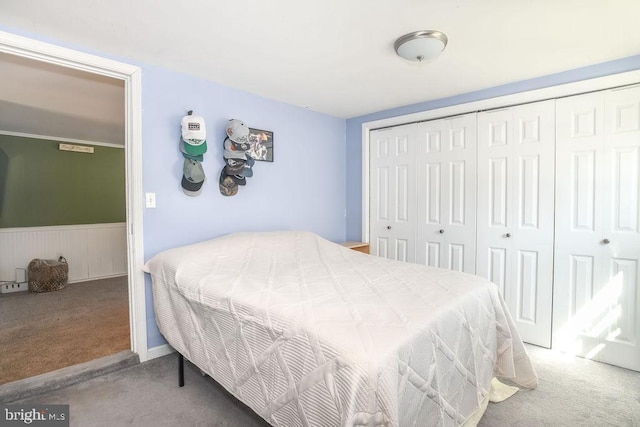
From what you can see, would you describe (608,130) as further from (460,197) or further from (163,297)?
(163,297)

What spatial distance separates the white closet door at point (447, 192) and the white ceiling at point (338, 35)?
51cm

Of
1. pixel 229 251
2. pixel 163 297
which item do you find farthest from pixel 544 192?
pixel 163 297

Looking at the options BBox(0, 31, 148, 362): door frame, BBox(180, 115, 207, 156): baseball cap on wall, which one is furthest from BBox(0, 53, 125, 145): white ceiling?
BBox(180, 115, 207, 156): baseball cap on wall

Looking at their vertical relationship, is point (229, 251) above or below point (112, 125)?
below

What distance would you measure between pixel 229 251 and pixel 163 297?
51 cm

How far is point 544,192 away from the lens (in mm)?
2594

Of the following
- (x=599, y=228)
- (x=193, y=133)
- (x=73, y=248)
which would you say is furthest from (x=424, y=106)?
(x=73, y=248)

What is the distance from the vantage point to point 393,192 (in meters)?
3.51

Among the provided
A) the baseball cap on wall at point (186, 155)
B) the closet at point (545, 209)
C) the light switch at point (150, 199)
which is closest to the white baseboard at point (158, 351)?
the light switch at point (150, 199)

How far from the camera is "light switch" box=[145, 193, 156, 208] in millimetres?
2340

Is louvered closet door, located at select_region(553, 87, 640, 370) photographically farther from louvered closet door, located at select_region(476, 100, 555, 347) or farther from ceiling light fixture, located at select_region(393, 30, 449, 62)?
ceiling light fixture, located at select_region(393, 30, 449, 62)

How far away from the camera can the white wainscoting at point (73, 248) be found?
4199 mm

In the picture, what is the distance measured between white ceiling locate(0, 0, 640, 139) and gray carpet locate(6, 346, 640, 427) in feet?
7.32

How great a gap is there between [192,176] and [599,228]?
3132mm
